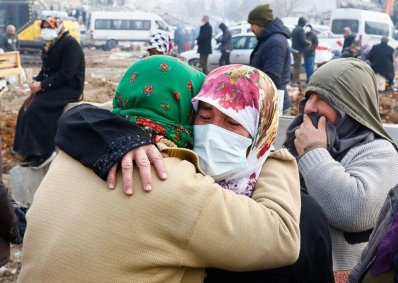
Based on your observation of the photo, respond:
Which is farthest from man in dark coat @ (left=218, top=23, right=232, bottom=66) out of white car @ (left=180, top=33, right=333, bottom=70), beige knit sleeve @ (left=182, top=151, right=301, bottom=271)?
beige knit sleeve @ (left=182, top=151, right=301, bottom=271)

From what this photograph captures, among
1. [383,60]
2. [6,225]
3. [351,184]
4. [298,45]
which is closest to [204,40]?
[298,45]

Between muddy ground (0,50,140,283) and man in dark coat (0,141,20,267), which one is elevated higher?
man in dark coat (0,141,20,267)

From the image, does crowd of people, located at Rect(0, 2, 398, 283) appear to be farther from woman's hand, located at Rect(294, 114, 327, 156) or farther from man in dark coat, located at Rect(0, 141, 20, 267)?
man in dark coat, located at Rect(0, 141, 20, 267)

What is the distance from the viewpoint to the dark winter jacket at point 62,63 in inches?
217

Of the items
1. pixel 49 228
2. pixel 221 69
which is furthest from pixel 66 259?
pixel 221 69

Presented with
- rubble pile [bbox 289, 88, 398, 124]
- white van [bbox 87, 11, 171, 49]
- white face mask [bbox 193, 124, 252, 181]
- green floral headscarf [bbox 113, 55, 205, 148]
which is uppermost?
green floral headscarf [bbox 113, 55, 205, 148]

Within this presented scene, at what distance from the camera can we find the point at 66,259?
140 centimetres

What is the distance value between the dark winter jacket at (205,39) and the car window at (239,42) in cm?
172

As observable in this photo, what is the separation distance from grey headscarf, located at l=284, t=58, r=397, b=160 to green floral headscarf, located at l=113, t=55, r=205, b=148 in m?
0.88

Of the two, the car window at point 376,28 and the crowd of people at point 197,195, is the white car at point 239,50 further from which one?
the crowd of people at point 197,195

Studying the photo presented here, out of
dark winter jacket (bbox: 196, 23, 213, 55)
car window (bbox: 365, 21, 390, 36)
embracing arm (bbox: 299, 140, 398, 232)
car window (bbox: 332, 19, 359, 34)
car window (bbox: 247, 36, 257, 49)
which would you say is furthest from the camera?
car window (bbox: 332, 19, 359, 34)

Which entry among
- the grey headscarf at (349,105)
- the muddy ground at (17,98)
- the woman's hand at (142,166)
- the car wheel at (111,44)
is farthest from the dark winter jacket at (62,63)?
the car wheel at (111,44)

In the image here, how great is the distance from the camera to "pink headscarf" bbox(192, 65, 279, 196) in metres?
1.62

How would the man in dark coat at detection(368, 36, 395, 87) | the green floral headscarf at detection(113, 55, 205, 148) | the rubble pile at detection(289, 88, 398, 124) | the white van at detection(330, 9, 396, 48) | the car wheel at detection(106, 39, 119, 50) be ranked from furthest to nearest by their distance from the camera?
the car wheel at detection(106, 39, 119, 50), the white van at detection(330, 9, 396, 48), the man in dark coat at detection(368, 36, 395, 87), the rubble pile at detection(289, 88, 398, 124), the green floral headscarf at detection(113, 55, 205, 148)
